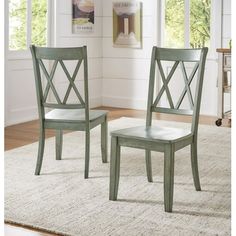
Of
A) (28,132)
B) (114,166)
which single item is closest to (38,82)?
(114,166)

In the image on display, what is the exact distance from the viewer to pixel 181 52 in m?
3.21

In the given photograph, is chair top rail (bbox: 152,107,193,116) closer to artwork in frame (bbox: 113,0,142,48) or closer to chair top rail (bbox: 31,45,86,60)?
chair top rail (bbox: 31,45,86,60)

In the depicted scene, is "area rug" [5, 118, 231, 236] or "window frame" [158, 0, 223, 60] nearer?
"area rug" [5, 118, 231, 236]

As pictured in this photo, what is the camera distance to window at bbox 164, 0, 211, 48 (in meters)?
6.70

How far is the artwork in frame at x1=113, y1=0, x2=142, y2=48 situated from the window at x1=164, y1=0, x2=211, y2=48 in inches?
17.0

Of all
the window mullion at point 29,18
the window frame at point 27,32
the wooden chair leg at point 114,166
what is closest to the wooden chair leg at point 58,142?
the wooden chair leg at point 114,166

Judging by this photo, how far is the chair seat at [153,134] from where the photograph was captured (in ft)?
9.41

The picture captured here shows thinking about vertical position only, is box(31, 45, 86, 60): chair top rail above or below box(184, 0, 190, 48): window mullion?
below

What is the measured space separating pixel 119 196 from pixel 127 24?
4.57m

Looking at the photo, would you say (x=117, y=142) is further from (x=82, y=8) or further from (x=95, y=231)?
(x=82, y=8)

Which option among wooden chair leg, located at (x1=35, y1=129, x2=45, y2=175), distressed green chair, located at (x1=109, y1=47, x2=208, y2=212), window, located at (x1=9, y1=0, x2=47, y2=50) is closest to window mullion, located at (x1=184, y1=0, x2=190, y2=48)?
window, located at (x1=9, y1=0, x2=47, y2=50)

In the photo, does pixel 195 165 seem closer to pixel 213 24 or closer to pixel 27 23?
pixel 27 23

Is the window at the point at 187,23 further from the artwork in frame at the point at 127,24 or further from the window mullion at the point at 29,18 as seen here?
the window mullion at the point at 29,18

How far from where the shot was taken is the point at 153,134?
2980 mm
